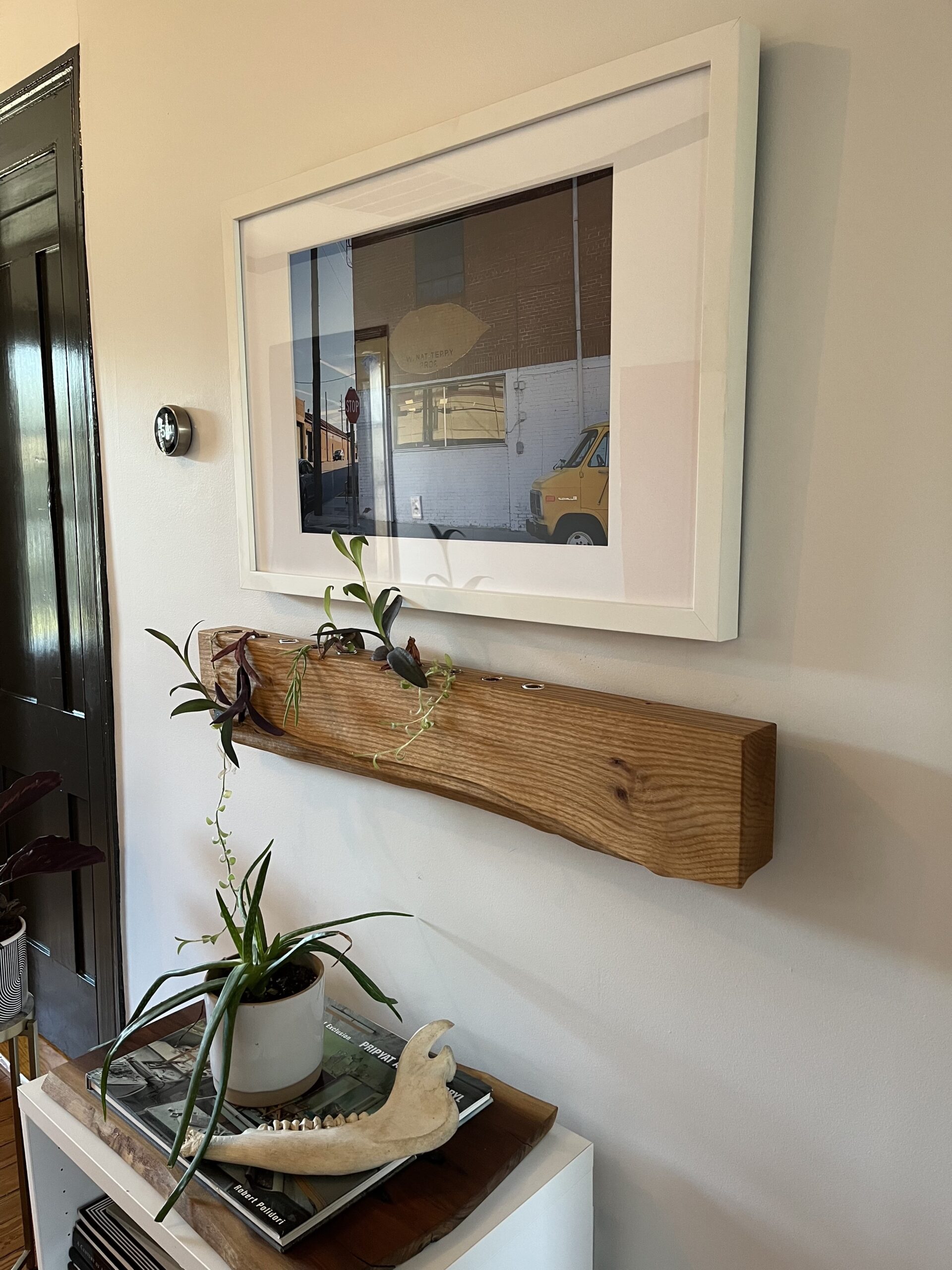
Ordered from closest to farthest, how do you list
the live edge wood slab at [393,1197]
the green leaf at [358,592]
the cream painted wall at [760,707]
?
1. the cream painted wall at [760,707]
2. the live edge wood slab at [393,1197]
3. the green leaf at [358,592]

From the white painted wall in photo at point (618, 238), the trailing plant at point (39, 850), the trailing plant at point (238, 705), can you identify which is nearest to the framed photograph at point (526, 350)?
the white painted wall in photo at point (618, 238)

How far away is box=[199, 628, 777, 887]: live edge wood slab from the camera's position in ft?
2.54

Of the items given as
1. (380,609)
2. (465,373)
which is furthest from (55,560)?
(465,373)

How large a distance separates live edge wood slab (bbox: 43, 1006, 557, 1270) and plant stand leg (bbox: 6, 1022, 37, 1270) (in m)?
0.28

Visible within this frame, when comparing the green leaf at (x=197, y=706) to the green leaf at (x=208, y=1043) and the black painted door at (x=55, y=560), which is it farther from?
the black painted door at (x=55, y=560)

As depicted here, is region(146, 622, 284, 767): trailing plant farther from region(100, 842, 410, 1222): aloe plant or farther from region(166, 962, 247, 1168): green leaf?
region(166, 962, 247, 1168): green leaf

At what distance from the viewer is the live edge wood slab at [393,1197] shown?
0.84 m

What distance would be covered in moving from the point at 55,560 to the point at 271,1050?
1.09 meters

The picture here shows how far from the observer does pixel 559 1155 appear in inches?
37.8

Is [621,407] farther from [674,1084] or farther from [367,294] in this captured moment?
[674,1084]

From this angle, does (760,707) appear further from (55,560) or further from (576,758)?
(55,560)

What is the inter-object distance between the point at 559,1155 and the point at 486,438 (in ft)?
2.44

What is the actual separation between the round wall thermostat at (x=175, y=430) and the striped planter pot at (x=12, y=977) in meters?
0.92

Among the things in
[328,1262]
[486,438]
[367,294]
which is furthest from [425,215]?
[328,1262]
